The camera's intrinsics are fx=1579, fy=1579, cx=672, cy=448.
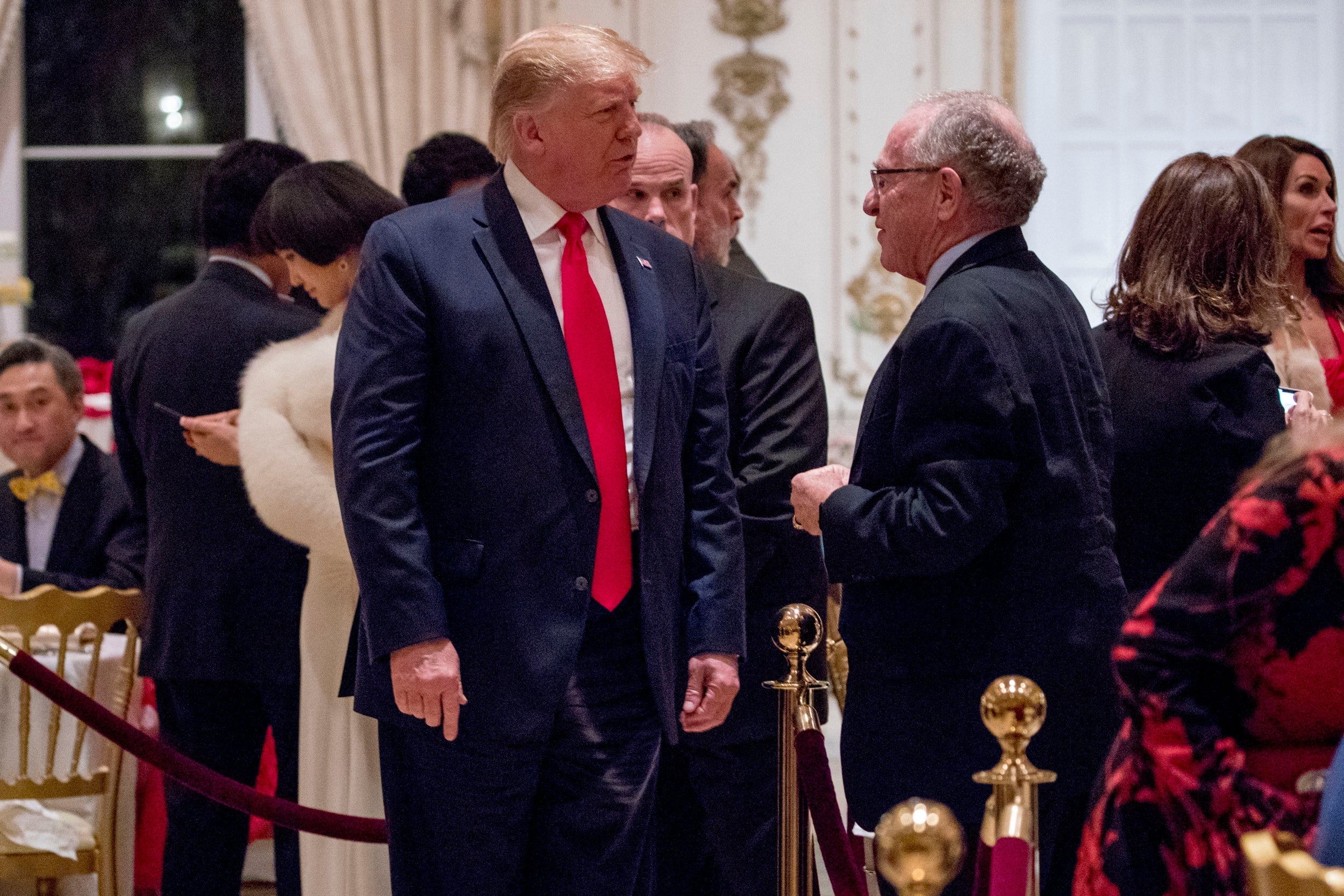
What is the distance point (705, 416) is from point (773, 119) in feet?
14.2

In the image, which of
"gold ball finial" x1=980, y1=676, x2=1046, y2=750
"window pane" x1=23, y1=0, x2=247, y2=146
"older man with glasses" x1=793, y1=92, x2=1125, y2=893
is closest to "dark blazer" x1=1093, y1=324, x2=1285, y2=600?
"older man with glasses" x1=793, y1=92, x2=1125, y2=893

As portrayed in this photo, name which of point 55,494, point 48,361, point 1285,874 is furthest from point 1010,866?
point 48,361

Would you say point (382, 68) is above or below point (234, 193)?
above

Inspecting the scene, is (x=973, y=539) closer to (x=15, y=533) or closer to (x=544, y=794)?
(x=544, y=794)

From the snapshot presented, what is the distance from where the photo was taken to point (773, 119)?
21.3 ft

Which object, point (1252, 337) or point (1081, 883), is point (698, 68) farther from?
point (1081, 883)

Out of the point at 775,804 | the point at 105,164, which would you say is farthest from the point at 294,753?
the point at 105,164

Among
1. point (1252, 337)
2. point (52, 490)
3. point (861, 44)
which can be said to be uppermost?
point (861, 44)

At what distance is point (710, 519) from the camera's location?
2342 mm

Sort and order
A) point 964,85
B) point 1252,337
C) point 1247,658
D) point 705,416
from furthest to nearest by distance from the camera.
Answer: point 964,85 → point 1252,337 → point 705,416 → point 1247,658

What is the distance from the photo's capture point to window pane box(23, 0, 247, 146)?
22.3 ft

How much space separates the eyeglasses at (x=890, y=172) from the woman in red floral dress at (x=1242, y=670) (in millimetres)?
991

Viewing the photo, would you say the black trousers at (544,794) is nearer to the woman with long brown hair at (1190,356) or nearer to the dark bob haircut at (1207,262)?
the woman with long brown hair at (1190,356)

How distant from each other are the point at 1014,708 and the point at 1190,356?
4.11ft
